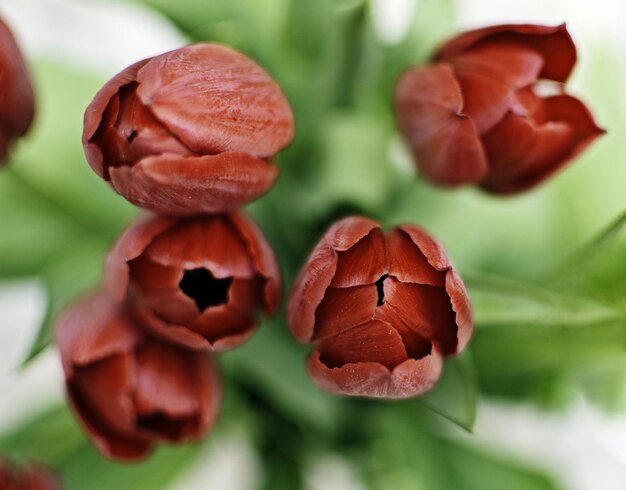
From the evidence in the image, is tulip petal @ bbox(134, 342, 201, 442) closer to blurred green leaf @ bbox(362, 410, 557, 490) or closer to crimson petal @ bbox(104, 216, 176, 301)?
crimson petal @ bbox(104, 216, 176, 301)

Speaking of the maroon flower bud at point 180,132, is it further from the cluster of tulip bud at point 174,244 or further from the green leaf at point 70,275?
the green leaf at point 70,275

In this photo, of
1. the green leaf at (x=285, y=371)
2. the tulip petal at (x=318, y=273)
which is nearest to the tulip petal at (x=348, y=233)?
the tulip petal at (x=318, y=273)

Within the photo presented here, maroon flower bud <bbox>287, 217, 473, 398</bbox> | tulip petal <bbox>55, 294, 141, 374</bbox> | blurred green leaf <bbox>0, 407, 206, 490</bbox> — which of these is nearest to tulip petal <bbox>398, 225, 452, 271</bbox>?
maroon flower bud <bbox>287, 217, 473, 398</bbox>

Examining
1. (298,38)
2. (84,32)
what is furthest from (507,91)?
(84,32)

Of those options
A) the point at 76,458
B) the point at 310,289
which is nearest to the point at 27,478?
the point at 76,458

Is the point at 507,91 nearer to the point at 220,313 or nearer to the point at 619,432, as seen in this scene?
the point at 220,313

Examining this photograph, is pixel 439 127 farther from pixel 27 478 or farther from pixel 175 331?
pixel 27 478
